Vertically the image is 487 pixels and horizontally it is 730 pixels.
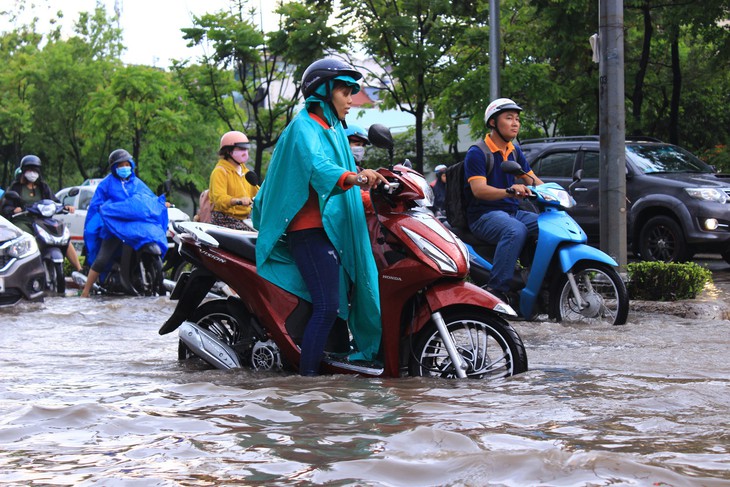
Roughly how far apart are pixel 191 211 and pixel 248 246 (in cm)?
4932

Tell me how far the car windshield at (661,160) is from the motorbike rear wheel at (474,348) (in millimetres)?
9289

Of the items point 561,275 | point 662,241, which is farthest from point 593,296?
point 662,241

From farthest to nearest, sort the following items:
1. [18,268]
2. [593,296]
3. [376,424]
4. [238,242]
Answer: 1. [18,268]
2. [593,296]
3. [238,242]
4. [376,424]

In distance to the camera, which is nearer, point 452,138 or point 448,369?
point 448,369

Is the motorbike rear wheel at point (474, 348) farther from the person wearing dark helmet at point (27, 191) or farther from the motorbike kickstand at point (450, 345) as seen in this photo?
the person wearing dark helmet at point (27, 191)

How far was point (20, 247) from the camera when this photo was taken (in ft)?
38.7

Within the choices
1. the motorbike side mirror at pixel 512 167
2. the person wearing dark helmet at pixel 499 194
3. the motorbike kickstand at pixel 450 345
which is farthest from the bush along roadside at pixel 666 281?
the motorbike kickstand at pixel 450 345

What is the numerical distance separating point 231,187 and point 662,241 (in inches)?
237

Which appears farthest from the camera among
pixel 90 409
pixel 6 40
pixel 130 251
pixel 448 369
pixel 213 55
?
pixel 6 40

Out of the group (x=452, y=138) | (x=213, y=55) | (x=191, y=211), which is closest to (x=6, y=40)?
(x=191, y=211)

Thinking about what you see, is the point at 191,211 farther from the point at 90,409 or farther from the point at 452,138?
the point at 90,409

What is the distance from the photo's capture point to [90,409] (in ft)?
16.6

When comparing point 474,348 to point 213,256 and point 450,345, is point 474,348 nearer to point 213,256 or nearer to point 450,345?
point 450,345

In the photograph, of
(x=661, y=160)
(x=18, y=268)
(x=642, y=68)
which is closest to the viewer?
(x=18, y=268)
